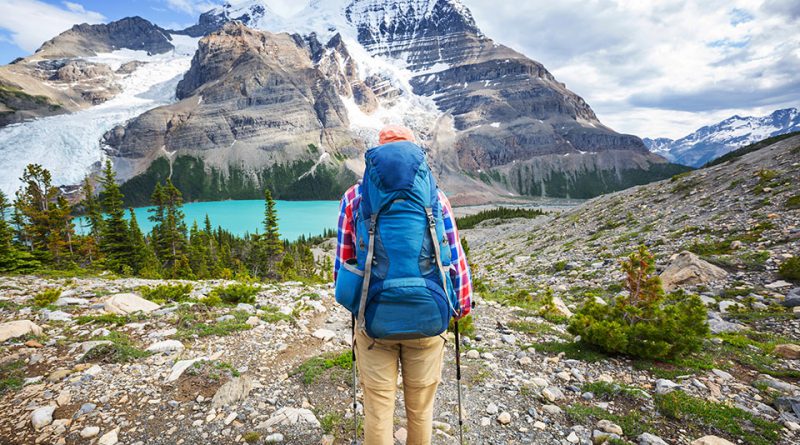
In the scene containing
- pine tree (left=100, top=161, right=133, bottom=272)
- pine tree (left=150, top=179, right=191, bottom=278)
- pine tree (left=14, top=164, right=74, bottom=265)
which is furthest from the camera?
pine tree (left=150, top=179, right=191, bottom=278)

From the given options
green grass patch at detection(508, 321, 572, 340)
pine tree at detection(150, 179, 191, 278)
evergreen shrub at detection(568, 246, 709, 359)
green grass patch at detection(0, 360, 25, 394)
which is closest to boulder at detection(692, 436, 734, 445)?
evergreen shrub at detection(568, 246, 709, 359)

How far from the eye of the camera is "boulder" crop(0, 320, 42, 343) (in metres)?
6.57

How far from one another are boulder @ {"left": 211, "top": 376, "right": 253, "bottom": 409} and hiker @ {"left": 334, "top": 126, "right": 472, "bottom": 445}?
285 cm

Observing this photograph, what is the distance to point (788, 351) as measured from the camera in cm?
604

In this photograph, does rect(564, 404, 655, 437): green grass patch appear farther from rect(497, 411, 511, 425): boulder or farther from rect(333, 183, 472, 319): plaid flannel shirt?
rect(333, 183, 472, 319): plaid flannel shirt

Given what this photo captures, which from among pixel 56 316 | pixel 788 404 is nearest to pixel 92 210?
pixel 56 316

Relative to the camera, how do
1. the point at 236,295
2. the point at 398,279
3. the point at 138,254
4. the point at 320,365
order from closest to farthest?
the point at 398,279 → the point at 320,365 → the point at 236,295 → the point at 138,254

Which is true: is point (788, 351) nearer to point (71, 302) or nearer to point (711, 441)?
point (711, 441)

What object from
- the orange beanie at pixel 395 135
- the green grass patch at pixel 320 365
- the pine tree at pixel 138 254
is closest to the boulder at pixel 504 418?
the green grass patch at pixel 320 365

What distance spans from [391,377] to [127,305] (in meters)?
8.77

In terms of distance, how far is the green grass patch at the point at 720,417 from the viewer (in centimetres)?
398

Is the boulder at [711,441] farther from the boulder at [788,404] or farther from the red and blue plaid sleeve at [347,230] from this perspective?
the red and blue plaid sleeve at [347,230]

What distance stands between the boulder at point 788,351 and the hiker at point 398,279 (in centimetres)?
698

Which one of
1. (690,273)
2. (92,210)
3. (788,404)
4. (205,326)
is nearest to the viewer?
(788,404)
